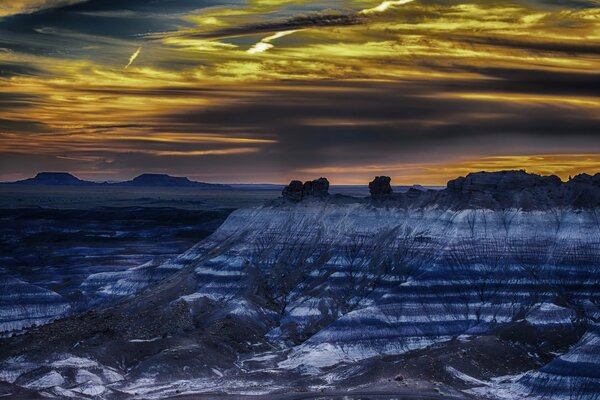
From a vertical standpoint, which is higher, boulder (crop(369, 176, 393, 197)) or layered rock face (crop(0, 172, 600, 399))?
boulder (crop(369, 176, 393, 197))

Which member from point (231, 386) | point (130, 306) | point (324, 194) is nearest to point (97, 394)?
point (231, 386)

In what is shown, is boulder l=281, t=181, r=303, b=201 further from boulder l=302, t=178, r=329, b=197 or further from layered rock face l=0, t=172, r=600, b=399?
boulder l=302, t=178, r=329, b=197

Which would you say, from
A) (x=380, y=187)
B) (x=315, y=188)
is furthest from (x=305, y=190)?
(x=380, y=187)

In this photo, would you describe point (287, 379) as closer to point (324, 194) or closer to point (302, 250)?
point (302, 250)

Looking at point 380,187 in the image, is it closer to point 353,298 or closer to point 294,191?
point 294,191

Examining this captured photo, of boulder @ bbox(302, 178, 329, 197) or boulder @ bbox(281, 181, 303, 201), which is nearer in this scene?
boulder @ bbox(281, 181, 303, 201)

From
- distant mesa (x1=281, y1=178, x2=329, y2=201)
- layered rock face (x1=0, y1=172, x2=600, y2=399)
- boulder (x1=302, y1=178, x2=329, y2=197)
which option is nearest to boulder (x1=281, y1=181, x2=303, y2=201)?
distant mesa (x1=281, y1=178, x2=329, y2=201)
